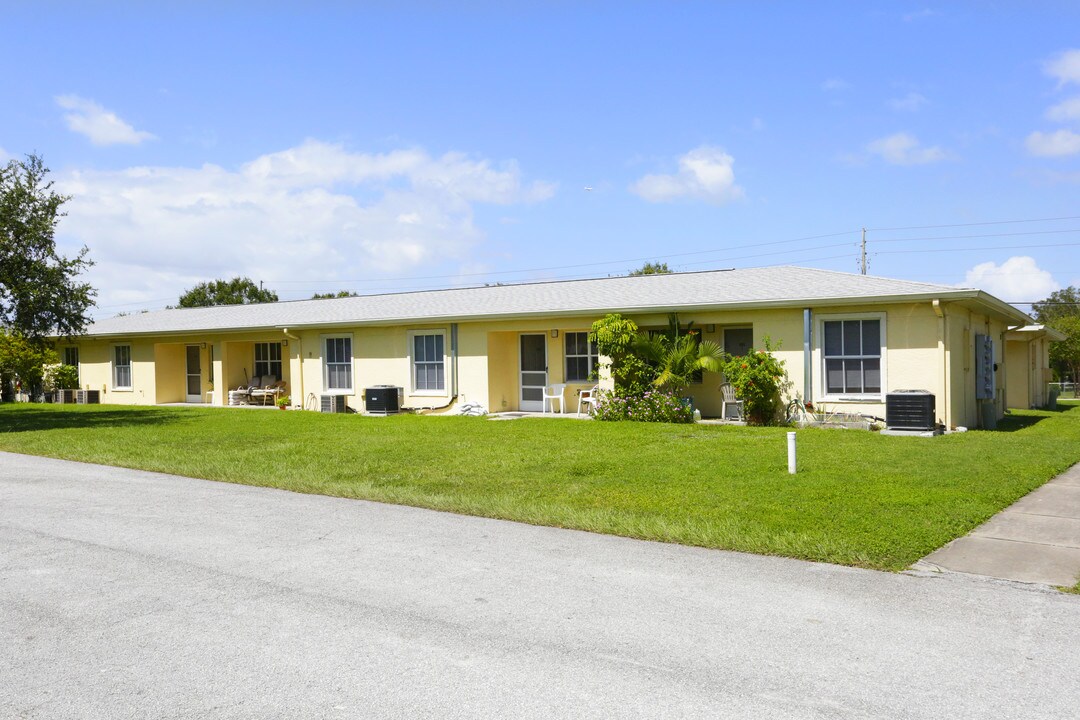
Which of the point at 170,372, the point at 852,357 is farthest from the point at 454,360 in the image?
the point at 170,372

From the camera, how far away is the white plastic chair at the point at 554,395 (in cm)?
2130

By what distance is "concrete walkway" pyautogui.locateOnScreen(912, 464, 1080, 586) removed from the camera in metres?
6.41

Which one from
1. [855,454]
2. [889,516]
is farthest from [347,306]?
[889,516]

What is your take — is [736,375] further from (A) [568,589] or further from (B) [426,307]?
(A) [568,589]

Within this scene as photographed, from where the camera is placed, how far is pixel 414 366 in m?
23.0

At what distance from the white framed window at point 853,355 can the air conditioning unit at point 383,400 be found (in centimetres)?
1071

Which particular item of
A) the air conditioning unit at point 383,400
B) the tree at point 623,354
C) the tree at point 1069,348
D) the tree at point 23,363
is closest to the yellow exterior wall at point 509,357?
the air conditioning unit at point 383,400

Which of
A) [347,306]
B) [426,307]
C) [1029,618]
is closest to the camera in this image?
[1029,618]

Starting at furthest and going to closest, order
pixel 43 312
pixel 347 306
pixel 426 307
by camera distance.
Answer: pixel 347 306
pixel 426 307
pixel 43 312

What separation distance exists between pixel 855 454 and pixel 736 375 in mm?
5209

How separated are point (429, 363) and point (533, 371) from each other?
9.13 feet

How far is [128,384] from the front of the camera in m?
29.9

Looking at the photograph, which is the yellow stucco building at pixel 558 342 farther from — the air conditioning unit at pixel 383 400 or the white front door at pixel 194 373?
the air conditioning unit at pixel 383 400

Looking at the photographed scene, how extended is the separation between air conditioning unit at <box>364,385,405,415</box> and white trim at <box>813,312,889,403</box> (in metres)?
10.5
